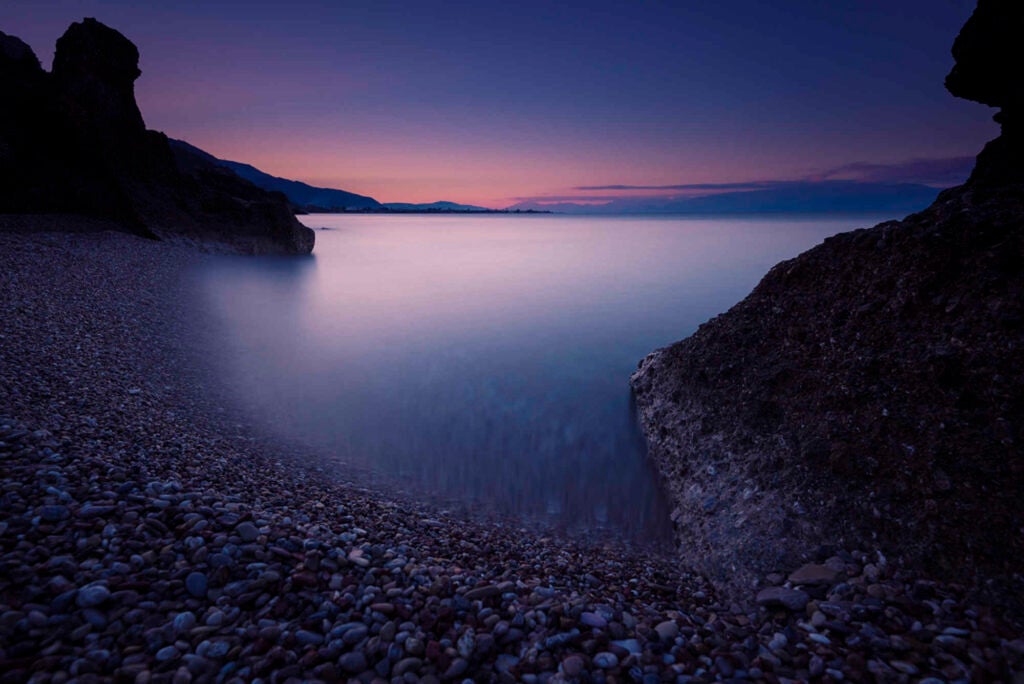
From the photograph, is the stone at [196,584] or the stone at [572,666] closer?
the stone at [572,666]

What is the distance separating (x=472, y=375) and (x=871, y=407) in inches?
343

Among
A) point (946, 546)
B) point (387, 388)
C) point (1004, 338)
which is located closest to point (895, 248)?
point (1004, 338)

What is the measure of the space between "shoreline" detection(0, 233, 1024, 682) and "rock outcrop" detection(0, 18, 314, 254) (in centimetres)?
2608

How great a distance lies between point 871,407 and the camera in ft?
15.5

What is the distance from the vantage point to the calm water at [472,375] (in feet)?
23.0

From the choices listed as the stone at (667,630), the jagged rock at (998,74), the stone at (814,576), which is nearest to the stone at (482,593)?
the stone at (667,630)

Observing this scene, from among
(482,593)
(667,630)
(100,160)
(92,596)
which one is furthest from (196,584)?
(100,160)

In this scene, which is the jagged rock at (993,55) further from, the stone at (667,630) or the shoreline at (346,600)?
the stone at (667,630)

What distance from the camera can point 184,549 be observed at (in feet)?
11.1

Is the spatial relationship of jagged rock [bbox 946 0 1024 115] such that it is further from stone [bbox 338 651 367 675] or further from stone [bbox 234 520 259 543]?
stone [bbox 234 520 259 543]

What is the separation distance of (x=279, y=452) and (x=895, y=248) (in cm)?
873

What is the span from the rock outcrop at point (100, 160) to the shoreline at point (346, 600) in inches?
1027

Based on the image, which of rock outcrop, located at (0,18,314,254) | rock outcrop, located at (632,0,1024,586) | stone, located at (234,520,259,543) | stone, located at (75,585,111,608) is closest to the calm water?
rock outcrop, located at (632,0,1024,586)

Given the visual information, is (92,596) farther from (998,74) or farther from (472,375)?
(998,74)
